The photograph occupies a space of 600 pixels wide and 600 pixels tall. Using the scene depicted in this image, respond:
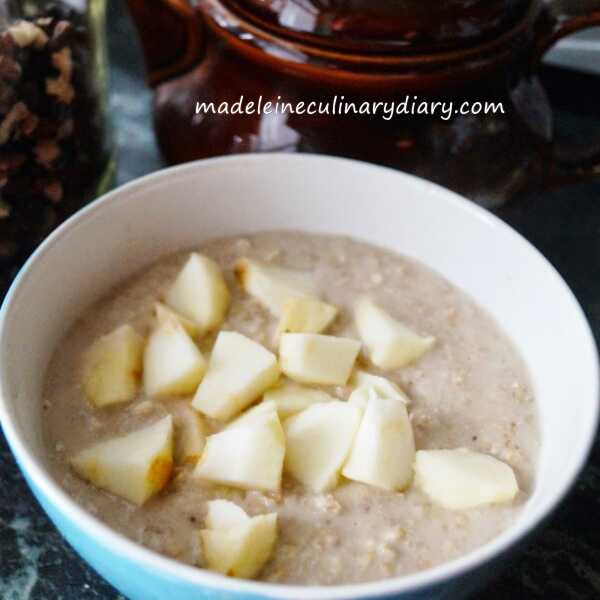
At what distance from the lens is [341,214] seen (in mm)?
1123

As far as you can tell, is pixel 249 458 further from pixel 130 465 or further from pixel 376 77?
pixel 376 77

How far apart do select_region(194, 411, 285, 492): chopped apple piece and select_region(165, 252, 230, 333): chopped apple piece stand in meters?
0.18

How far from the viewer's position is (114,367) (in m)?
0.95

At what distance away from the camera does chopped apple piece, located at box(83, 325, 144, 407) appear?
0.93 metres

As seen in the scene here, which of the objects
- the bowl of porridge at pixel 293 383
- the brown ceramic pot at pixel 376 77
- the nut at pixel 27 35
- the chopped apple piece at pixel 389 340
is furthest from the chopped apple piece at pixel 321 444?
the nut at pixel 27 35

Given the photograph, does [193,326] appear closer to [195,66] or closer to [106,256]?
[106,256]

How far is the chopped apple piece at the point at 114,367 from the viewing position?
93 cm

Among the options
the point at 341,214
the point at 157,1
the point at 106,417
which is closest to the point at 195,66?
the point at 157,1

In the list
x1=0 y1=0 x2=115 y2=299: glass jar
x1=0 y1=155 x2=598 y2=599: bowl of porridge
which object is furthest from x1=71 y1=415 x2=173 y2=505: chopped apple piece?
x1=0 y1=0 x2=115 y2=299: glass jar

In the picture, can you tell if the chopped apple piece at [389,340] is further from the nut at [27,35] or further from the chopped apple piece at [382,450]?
the nut at [27,35]

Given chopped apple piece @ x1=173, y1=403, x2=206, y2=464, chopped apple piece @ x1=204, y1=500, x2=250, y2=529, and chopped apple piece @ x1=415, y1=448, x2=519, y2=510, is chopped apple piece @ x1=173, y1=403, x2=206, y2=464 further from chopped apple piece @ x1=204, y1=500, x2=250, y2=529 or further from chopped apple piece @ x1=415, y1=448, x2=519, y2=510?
chopped apple piece @ x1=415, y1=448, x2=519, y2=510

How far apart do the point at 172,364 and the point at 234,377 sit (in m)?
0.06

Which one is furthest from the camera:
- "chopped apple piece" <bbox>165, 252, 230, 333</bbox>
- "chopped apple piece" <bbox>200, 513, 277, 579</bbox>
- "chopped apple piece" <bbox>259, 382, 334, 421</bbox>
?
"chopped apple piece" <bbox>165, 252, 230, 333</bbox>

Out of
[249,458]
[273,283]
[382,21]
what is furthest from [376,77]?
[249,458]
